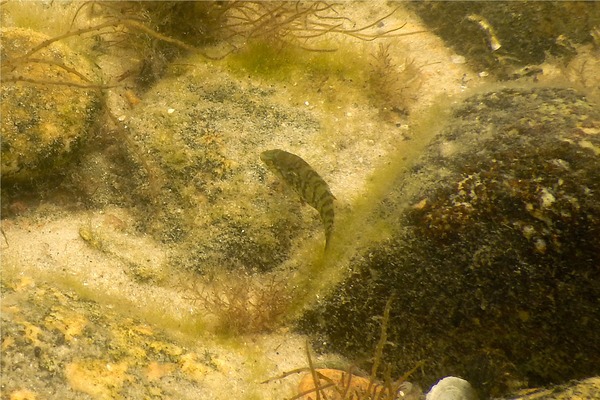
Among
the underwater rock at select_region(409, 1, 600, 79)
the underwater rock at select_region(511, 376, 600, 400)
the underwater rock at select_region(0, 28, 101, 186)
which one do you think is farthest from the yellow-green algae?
the underwater rock at select_region(409, 1, 600, 79)

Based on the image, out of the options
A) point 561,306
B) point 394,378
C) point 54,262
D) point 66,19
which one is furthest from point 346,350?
point 66,19

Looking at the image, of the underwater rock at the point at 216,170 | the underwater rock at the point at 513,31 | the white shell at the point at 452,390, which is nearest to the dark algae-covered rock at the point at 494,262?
the white shell at the point at 452,390

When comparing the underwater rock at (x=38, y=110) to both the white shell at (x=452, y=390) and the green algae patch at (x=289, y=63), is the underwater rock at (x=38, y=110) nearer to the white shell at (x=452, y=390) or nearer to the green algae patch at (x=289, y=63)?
the green algae patch at (x=289, y=63)

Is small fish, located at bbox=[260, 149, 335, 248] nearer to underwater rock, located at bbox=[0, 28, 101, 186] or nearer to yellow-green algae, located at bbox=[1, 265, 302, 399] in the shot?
yellow-green algae, located at bbox=[1, 265, 302, 399]

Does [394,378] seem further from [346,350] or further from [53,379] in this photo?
[53,379]

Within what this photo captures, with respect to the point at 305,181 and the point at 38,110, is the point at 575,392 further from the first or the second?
the point at 38,110
